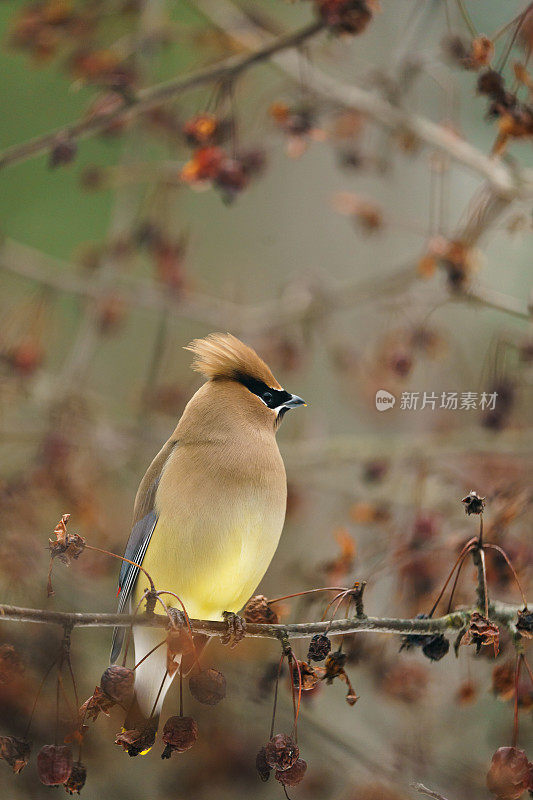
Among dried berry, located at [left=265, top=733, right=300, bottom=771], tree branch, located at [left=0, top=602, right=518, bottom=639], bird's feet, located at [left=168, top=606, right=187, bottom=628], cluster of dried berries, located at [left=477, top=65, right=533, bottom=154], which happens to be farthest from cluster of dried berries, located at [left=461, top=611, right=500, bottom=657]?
cluster of dried berries, located at [left=477, top=65, right=533, bottom=154]

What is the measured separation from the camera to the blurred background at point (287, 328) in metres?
1.76

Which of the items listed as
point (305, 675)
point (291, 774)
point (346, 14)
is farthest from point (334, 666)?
point (346, 14)

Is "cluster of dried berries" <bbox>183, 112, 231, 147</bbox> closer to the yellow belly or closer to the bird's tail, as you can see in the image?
the yellow belly

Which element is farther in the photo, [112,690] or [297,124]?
[297,124]

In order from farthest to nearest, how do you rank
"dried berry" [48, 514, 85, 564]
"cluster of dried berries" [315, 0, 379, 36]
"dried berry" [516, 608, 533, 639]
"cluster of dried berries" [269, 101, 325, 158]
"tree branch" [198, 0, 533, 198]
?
"tree branch" [198, 0, 533, 198]
"cluster of dried berries" [269, 101, 325, 158]
"cluster of dried berries" [315, 0, 379, 36]
"dried berry" [516, 608, 533, 639]
"dried berry" [48, 514, 85, 564]

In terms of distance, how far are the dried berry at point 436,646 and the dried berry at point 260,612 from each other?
0.24 metres

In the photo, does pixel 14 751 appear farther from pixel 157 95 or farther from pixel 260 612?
pixel 157 95

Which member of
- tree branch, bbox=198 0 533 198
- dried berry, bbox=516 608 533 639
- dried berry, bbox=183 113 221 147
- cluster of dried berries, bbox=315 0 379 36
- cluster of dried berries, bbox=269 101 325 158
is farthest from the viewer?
tree branch, bbox=198 0 533 198

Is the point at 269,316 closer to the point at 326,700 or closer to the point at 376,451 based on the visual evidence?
the point at 376,451

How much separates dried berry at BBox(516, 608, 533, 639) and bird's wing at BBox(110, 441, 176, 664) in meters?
0.54

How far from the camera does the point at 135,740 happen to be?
3.26 feet

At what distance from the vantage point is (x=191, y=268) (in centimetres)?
277

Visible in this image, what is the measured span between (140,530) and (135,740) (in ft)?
1.03

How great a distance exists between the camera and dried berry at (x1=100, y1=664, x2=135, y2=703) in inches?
37.7
